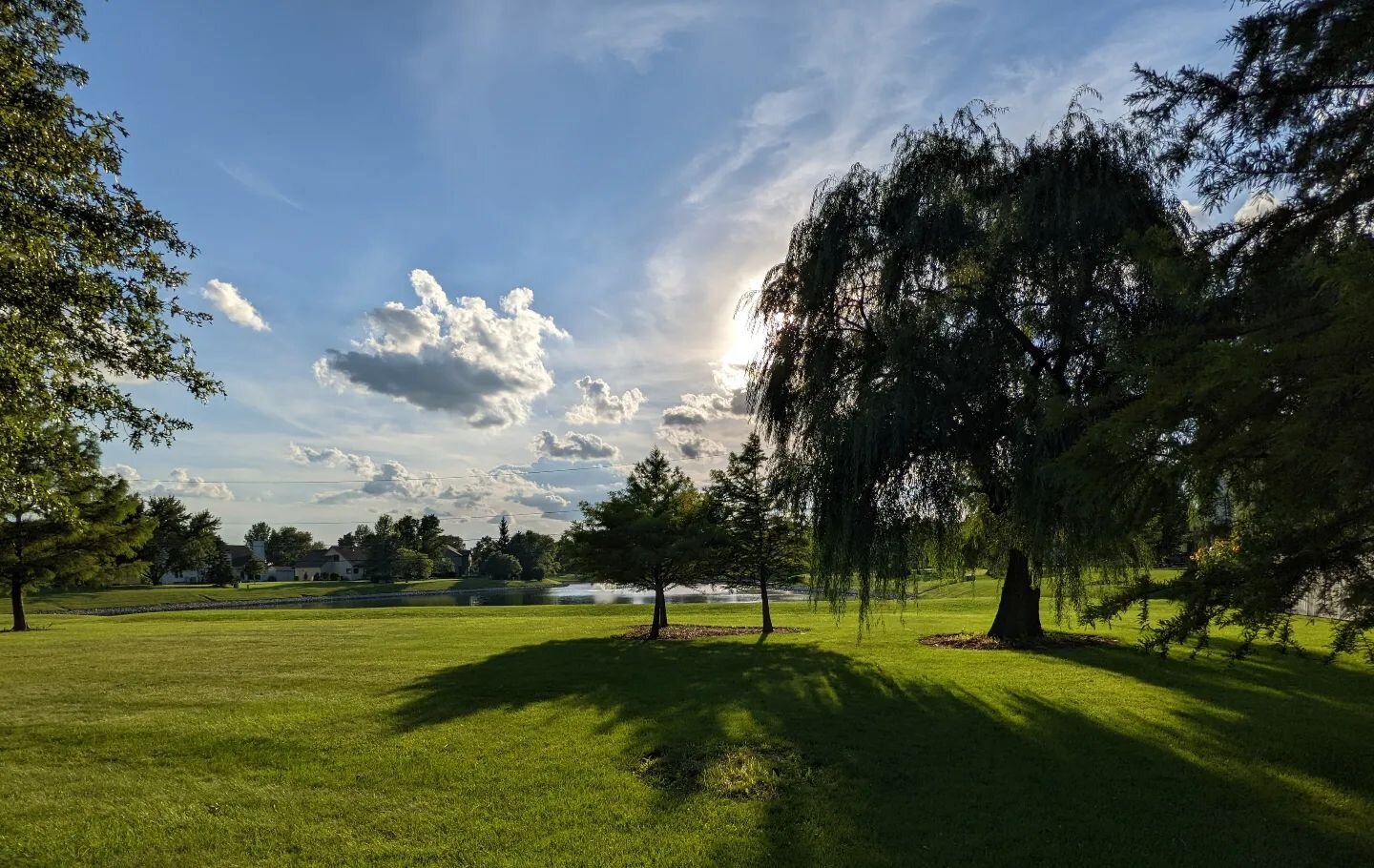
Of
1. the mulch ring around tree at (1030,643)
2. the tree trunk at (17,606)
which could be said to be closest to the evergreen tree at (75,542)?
the tree trunk at (17,606)

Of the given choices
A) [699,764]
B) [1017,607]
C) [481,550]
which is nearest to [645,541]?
[1017,607]

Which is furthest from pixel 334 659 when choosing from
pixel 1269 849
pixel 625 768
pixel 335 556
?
pixel 335 556

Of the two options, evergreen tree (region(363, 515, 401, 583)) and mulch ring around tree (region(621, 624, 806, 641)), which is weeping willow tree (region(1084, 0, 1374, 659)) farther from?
evergreen tree (region(363, 515, 401, 583))

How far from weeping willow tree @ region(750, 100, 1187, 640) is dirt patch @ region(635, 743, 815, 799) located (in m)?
6.76

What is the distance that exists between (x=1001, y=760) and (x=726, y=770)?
2.81 meters

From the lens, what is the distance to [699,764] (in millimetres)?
6895

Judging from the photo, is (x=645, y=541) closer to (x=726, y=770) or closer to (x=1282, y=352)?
(x=726, y=770)

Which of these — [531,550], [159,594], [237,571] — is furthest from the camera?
[531,550]

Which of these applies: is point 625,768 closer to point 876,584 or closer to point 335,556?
→ point 876,584

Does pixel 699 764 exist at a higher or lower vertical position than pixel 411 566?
higher

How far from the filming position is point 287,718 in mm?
9000

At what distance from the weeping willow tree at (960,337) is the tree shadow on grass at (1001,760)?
115 inches

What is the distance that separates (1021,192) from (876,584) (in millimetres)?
8352

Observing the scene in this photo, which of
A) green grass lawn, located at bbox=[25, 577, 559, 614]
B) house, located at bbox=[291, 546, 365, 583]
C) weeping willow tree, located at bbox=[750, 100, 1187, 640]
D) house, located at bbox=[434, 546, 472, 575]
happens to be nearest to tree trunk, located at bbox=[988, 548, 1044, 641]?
weeping willow tree, located at bbox=[750, 100, 1187, 640]
